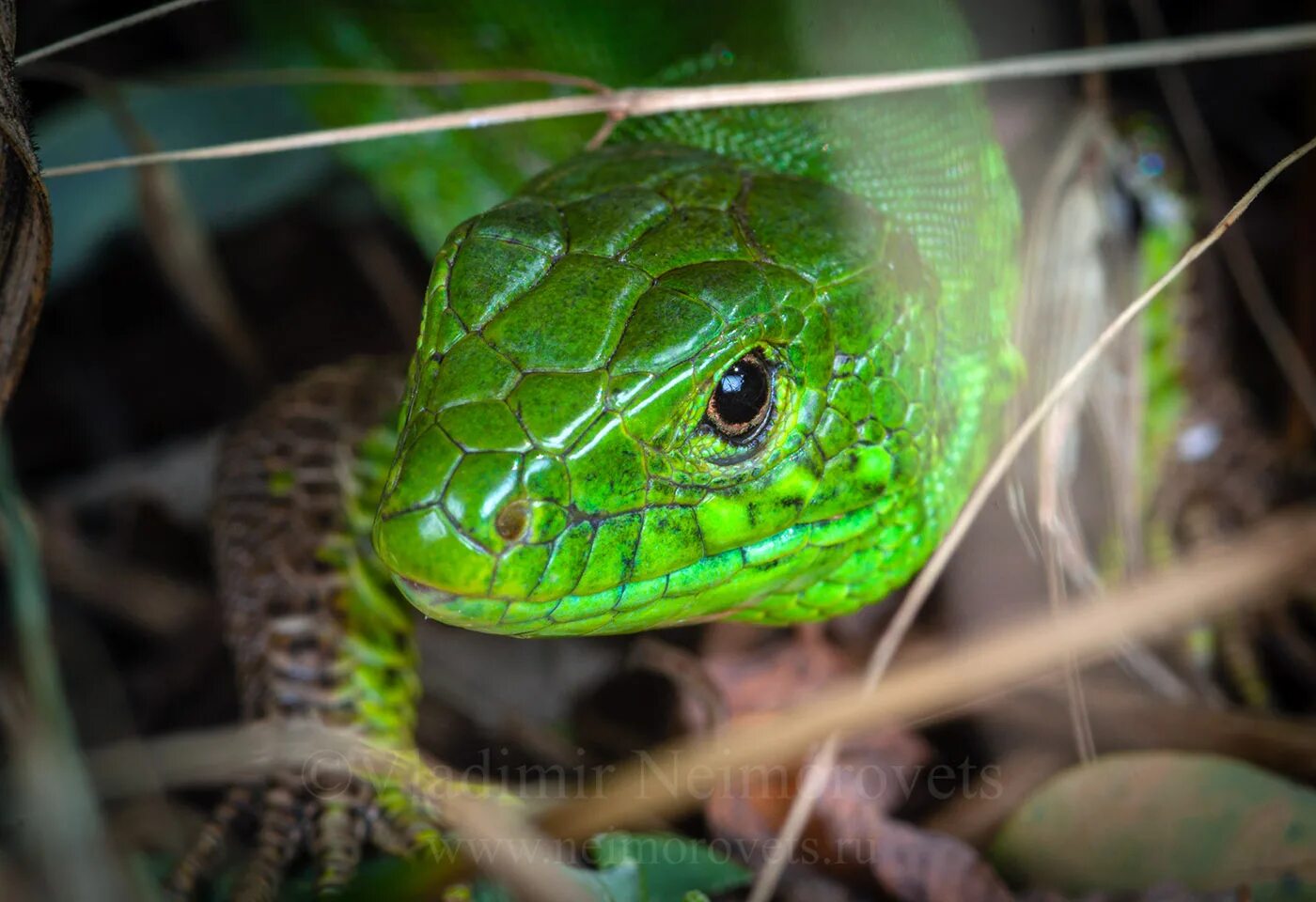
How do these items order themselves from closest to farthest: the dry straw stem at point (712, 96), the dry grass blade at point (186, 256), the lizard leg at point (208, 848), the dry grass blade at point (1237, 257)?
the dry straw stem at point (712, 96)
the lizard leg at point (208, 848)
the dry grass blade at point (186, 256)
the dry grass blade at point (1237, 257)

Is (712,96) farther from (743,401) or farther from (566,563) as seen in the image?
(566,563)

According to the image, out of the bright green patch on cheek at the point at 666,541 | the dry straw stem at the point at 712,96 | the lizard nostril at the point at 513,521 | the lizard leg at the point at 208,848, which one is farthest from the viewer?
the lizard leg at the point at 208,848

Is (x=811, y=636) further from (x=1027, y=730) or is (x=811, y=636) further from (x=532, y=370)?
(x=532, y=370)

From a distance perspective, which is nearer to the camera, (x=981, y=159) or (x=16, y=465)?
(x=981, y=159)

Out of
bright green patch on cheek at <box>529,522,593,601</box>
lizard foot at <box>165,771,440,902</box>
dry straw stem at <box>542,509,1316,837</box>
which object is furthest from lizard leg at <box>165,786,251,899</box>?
bright green patch on cheek at <box>529,522,593,601</box>

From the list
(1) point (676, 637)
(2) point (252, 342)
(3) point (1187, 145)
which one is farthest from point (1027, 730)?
(2) point (252, 342)

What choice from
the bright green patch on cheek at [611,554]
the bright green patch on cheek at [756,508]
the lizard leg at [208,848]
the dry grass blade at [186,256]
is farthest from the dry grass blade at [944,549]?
the dry grass blade at [186,256]

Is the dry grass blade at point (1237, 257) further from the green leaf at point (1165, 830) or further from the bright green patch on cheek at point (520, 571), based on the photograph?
the bright green patch on cheek at point (520, 571)
